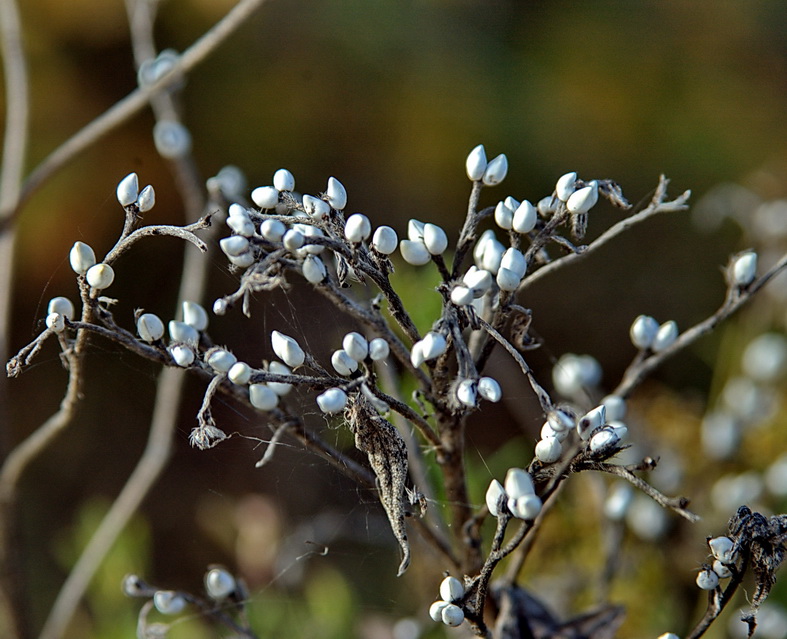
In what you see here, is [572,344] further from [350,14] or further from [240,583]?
[240,583]

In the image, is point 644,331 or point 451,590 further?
point 644,331

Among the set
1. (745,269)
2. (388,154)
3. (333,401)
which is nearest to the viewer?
(333,401)

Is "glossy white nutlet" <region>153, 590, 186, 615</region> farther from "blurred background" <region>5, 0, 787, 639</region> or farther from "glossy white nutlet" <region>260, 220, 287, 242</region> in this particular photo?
"blurred background" <region>5, 0, 787, 639</region>

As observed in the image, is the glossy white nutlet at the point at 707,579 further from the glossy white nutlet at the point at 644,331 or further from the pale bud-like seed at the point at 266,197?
the pale bud-like seed at the point at 266,197

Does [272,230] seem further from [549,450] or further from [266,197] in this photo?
[549,450]

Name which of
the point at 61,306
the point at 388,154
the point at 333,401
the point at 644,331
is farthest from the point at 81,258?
the point at 388,154

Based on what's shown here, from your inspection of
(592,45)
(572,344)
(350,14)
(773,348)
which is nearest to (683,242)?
(572,344)
